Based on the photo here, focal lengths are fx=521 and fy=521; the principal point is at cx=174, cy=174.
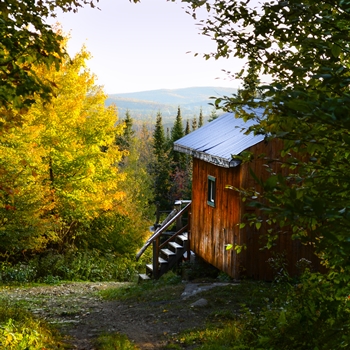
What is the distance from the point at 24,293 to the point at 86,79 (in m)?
9.69

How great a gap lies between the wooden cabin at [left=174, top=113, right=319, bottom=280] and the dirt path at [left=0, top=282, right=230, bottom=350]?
1566 millimetres

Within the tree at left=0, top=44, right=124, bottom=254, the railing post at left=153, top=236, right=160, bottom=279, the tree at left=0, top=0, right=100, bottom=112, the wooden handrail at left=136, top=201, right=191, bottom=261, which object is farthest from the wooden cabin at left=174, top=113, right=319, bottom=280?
the tree at left=0, top=0, right=100, bottom=112

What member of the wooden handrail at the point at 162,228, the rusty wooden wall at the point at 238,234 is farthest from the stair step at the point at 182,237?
the rusty wooden wall at the point at 238,234

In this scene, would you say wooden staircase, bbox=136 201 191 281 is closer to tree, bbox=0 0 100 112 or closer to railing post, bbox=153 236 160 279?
railing post, bbox=153 236 160 279

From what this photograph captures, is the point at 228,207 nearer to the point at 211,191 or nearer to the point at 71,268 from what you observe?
the point at 211,191

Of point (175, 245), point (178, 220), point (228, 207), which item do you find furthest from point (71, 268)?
point (228, 207)

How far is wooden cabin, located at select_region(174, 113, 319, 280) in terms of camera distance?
13047mm

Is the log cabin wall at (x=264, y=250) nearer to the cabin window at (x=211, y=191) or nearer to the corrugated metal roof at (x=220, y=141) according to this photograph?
the corrugated metal roof at (x=220, y=141)

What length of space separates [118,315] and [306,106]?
→ 9.91 meters

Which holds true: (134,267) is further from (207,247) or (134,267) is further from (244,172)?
(244,172)

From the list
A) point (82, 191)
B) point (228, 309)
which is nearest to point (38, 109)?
point (82, 191)

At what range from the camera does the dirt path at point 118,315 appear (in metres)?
9.22

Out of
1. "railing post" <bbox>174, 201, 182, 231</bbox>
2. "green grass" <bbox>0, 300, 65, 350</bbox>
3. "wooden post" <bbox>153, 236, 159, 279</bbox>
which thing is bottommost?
"wooden post" <bbox>153, 236, 159, 279</bbox>

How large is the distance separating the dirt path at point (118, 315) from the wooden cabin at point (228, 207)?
157 centimetres
